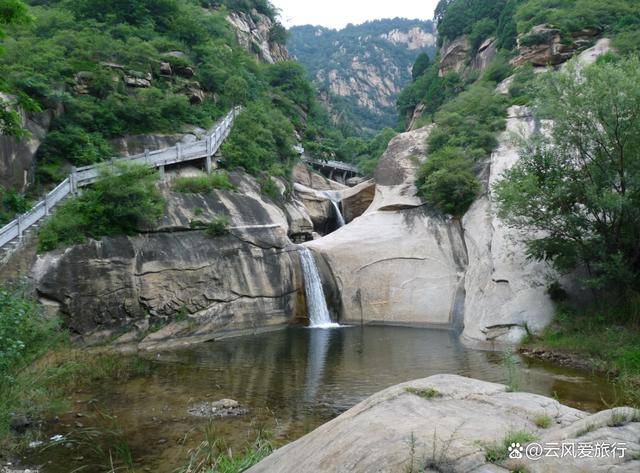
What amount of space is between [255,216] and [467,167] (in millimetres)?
→ 10972

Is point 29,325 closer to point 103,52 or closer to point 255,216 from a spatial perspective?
point 255,216

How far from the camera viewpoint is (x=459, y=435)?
13.2ft

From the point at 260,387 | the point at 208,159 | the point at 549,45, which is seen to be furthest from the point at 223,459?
the point at 549,45

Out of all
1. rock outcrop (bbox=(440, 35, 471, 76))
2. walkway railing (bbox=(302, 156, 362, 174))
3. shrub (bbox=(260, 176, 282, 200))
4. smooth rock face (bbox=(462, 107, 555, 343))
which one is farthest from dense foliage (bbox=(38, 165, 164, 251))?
rock outcrop (bbox=(440, 35, 471, 76))

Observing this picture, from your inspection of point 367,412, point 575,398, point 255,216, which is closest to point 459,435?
point 367,412

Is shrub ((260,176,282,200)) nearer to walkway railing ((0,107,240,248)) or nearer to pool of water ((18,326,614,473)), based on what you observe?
walkway railing ((0,107,240,248))

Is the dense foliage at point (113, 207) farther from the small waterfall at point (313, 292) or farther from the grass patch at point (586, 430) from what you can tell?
the grass patch at point (586, 430)

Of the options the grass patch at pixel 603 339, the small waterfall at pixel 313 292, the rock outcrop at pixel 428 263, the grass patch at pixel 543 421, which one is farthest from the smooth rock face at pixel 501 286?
the grass patch at pixel 543 421

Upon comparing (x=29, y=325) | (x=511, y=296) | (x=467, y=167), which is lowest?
(x=511, y=296)

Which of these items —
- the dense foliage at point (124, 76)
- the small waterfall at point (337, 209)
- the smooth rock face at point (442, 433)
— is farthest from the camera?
the small waterfall at point (337, 209)

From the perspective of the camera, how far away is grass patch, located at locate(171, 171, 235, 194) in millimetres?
21906

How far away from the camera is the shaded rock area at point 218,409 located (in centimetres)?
948

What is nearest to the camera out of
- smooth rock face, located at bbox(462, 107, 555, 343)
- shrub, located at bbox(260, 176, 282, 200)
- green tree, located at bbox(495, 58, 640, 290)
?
green tree, located at bbox(495, 58, 640, 290)

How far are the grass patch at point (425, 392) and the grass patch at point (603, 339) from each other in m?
6.31
